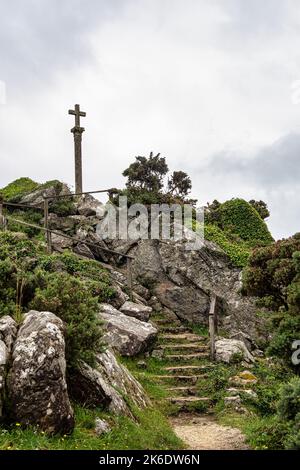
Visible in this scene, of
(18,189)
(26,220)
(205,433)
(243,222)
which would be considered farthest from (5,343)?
(18,189)

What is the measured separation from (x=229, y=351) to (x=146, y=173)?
1292 centimetres

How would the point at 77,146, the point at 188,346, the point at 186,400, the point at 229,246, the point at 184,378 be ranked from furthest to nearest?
the point at 77,146 < the point at 229,246 < the point at 188,346 < the point at 184,378 < the point at 186,400

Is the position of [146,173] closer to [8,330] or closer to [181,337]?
[181,337]

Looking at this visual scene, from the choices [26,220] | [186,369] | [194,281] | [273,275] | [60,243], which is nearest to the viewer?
[273,275]

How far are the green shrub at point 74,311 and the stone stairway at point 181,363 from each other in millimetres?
4649

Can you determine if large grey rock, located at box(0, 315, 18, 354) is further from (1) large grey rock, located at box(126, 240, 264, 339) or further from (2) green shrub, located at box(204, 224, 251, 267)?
(2) green shrub, located at box(204, 224, 251, 267)

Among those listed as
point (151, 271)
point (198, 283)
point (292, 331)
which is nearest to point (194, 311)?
point (198, 283)

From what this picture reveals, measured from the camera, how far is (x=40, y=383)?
6.57 m

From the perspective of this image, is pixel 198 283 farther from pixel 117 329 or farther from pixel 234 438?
pixel 234 438

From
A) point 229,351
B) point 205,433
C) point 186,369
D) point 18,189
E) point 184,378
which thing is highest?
point 18,189

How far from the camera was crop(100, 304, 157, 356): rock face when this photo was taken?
13.9m

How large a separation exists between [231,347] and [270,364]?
1.33m

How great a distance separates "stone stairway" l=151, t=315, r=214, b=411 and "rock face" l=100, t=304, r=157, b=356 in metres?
0.90
